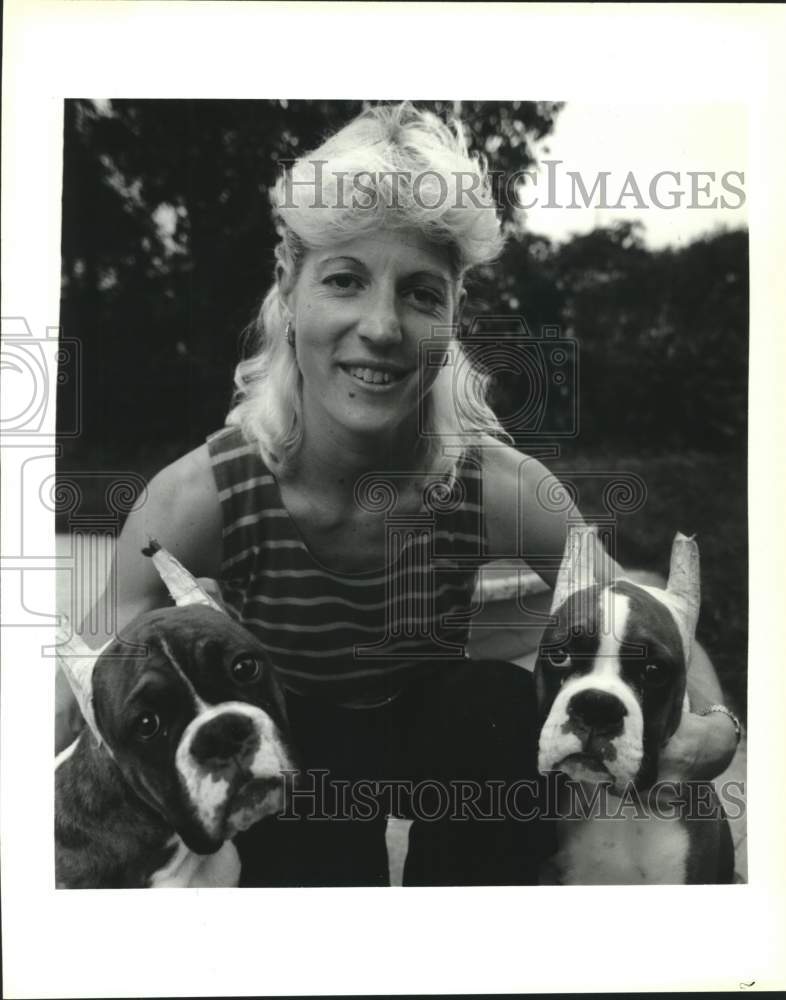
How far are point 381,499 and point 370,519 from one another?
7 cm

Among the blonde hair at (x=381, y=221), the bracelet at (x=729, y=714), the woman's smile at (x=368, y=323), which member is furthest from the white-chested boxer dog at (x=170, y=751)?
the bracelet at (x=729, y=714)

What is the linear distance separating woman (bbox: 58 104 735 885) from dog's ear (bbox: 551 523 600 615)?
0.11 feet

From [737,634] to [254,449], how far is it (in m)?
1.57

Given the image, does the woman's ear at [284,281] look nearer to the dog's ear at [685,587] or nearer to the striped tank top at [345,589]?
the striped tank top at [345,589]

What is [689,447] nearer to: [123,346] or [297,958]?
[123,346]

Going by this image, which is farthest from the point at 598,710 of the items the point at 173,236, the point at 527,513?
the point at 173,236

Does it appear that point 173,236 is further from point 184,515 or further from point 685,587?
point 685,587

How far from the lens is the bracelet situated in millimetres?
3375

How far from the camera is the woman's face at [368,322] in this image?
322cm

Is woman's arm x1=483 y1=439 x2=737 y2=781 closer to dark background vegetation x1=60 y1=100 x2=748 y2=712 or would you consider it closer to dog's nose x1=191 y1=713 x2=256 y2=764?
dark background vegetation x1=60 y1=100 x2=748 y2=712

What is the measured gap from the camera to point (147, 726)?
3.23m

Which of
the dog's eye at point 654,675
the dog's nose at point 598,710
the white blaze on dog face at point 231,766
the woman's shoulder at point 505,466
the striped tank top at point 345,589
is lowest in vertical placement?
the white blaze on dog face at point 231,766

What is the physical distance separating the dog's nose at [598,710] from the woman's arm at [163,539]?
3.76 feet

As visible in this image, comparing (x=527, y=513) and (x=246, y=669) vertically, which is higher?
(x=527, y=513)
